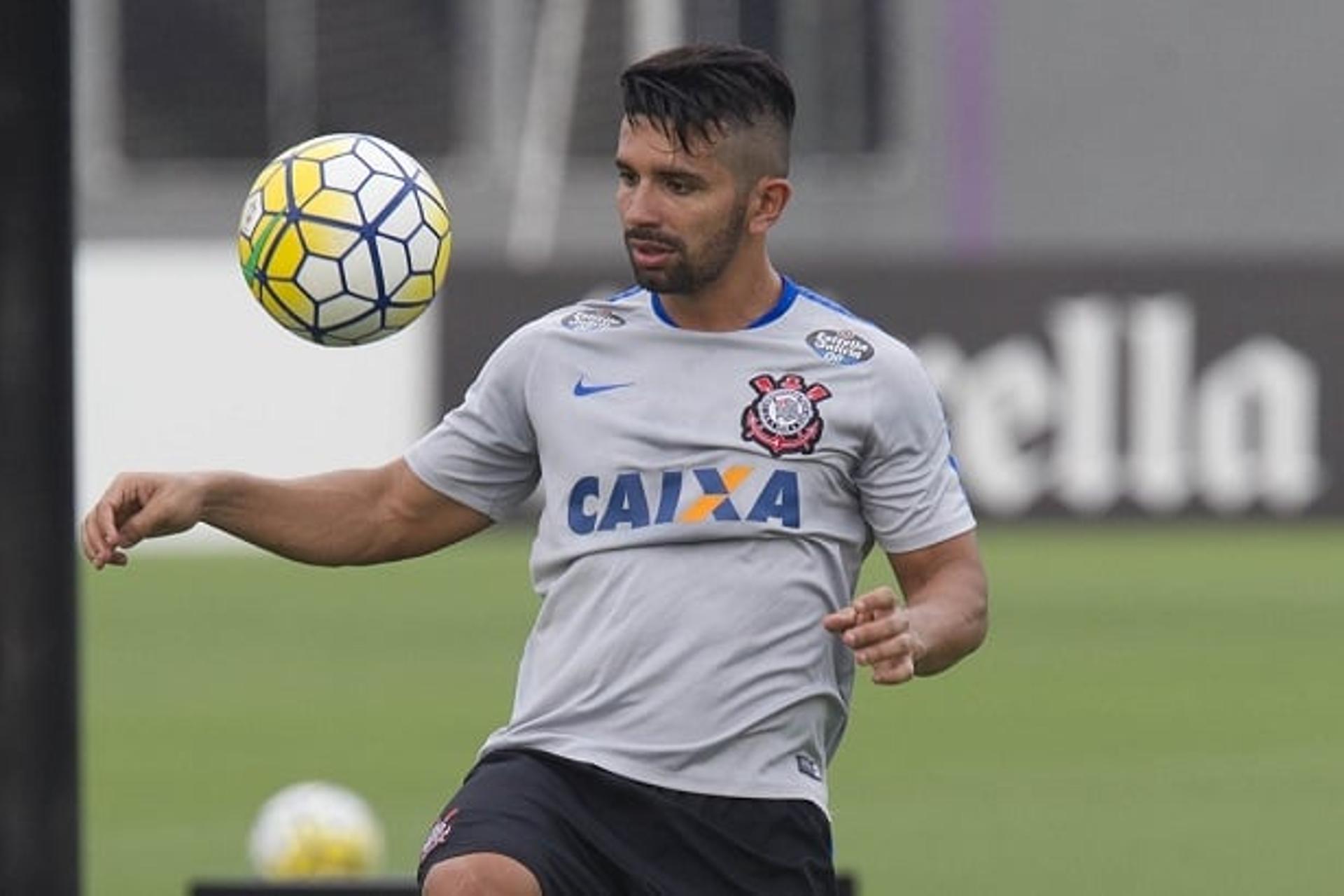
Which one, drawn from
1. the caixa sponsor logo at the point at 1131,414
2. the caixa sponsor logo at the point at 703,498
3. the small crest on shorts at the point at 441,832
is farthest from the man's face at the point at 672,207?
the caixa sponsor logo at the point at 1131,414

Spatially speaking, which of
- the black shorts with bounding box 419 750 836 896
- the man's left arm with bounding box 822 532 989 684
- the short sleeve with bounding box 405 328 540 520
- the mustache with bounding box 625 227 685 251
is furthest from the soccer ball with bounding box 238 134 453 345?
the man's left arm with bounding box 822 532 989 684

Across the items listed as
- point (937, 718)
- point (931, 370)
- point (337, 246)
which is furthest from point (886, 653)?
point (931, 370)

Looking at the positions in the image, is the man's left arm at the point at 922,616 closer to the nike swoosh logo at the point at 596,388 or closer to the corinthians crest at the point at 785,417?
the corinthians crest at the point at 785,417

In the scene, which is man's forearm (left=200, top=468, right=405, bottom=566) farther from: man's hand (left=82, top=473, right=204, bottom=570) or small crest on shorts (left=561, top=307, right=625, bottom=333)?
small crest on shorts (left=561, top=307, right=625, bottom=333)

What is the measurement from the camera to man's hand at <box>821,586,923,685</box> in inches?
198

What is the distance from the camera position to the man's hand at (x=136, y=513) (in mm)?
5316

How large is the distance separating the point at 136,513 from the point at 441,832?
669 mm

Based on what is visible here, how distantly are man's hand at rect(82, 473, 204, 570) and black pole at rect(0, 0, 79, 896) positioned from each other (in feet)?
1.18

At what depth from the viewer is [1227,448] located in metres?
21.2

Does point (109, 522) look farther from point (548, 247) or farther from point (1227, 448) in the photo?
point (548, 247)

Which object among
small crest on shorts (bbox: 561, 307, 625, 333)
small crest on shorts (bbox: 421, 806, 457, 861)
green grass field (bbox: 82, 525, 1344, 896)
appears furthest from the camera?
green grass field (bbox: 82, 525, 1344, 896)

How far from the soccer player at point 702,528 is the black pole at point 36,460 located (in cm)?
38

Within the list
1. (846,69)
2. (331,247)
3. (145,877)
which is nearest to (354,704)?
(145,877)

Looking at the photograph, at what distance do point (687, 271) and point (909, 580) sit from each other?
23.1 inches
